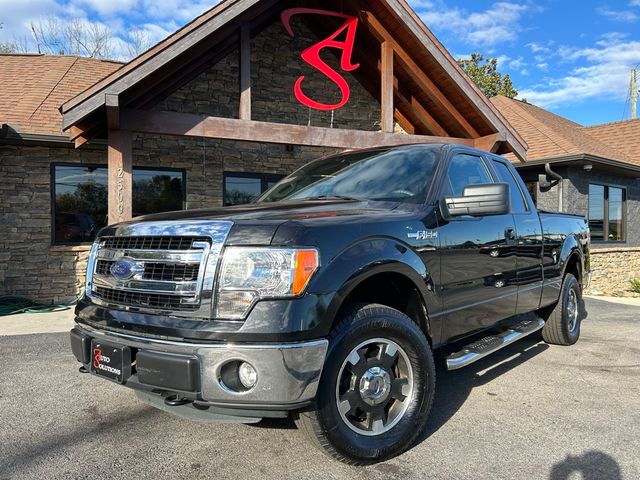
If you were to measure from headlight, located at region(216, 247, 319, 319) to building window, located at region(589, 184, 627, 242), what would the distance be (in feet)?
42.9

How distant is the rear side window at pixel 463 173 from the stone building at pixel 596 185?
7765 millimetres

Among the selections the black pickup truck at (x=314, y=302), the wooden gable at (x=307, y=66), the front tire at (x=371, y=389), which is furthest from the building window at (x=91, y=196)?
the front tire at (x=371, y=389)

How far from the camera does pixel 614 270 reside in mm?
13836

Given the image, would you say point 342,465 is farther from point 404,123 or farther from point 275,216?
point 404,123

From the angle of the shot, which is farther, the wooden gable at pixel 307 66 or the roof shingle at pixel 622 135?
the roof shingle at pixel 622 135

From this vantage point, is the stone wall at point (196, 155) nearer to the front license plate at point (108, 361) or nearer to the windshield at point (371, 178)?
the windshield at point (371, 178)

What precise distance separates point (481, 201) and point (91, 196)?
27.0 ft

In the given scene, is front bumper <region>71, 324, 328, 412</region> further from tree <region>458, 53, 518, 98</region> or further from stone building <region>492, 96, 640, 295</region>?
tree <region>458, 53, 518, 98</region>

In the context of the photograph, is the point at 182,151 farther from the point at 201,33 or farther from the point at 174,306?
the point at 174,306

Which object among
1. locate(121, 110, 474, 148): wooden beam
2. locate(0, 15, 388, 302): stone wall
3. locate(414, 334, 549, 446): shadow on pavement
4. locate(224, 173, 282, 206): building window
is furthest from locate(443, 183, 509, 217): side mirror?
locate(0, 15, 388, 302): stone wall

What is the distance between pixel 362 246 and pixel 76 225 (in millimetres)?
8214

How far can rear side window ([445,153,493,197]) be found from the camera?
12.6ft

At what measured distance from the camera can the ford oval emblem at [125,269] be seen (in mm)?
2836

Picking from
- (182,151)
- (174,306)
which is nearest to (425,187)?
(174,306)
